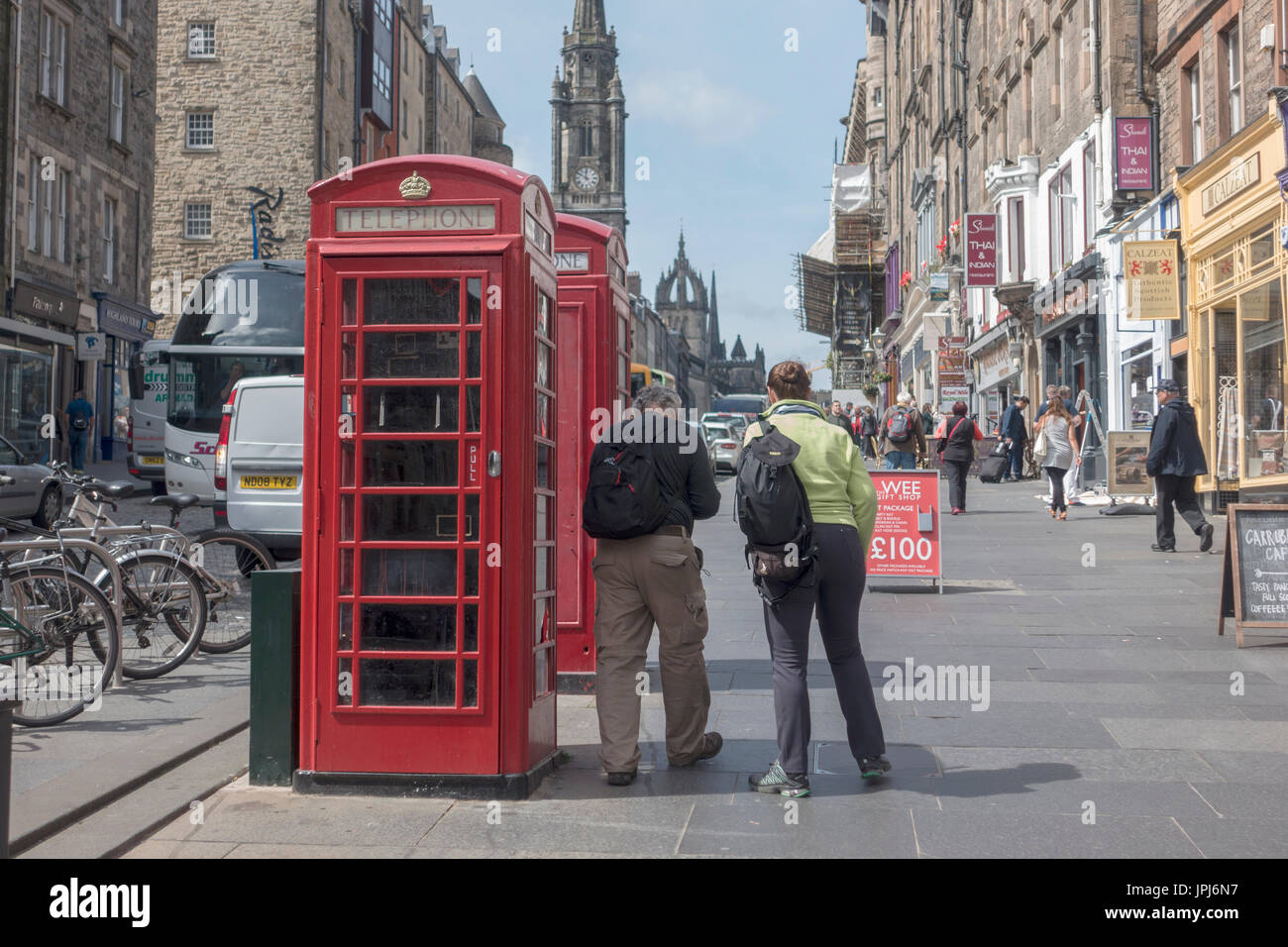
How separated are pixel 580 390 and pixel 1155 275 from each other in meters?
16.7

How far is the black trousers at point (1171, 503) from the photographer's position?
14.9 meters

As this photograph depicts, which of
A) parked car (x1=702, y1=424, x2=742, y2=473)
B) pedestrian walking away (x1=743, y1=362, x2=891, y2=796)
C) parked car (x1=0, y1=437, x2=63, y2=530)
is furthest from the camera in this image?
parked car (x1=702, y1=424, x2=742, y2=473)

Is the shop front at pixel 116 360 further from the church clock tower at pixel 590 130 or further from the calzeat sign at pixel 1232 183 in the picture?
the church clock tower at pixel 590 130

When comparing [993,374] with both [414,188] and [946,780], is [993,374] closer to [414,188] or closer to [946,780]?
[946,780]

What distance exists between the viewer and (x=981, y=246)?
36344 mm

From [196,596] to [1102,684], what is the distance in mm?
5456

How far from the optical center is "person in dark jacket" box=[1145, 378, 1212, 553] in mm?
14633

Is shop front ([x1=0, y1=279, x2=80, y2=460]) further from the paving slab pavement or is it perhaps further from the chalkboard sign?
the chalkboard sign

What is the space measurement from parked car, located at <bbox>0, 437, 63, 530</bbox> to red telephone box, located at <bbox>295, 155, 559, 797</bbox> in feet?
42.2

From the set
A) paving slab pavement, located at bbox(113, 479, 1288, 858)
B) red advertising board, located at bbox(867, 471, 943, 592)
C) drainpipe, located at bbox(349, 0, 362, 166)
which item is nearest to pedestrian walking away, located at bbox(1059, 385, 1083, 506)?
red advertising board, located at bbox(867, 471, 943, 592)

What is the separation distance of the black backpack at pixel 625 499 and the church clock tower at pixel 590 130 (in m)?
138

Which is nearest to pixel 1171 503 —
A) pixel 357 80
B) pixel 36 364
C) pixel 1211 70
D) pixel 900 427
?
pixel 900 427

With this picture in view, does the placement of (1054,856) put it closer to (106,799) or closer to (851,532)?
(851,532)

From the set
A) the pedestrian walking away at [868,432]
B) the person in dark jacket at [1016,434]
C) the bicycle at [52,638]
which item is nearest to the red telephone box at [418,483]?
the bicycle at [52,638]
